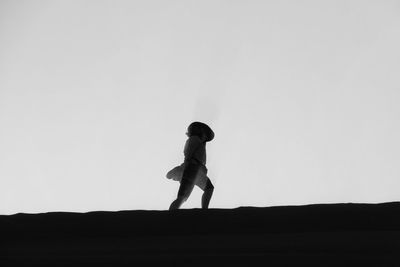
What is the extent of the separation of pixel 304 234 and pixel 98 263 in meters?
0.72

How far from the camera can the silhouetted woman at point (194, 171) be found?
2.92m

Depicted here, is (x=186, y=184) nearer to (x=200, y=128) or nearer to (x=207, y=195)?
(x=207, y=195)

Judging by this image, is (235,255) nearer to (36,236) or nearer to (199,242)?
(199,242)

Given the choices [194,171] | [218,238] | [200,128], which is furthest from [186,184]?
[218,238]

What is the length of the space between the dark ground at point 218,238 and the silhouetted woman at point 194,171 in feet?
3.73

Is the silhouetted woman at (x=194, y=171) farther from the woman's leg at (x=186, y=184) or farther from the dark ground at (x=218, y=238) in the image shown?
the dark ground at (x=218, y=238)

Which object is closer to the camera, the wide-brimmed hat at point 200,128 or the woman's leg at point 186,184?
the woman's leg at point 186,184

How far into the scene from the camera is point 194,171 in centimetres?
298

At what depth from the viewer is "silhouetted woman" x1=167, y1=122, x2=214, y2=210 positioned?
292 centimetres

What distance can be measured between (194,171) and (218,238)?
1.31 metres

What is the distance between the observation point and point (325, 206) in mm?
1685

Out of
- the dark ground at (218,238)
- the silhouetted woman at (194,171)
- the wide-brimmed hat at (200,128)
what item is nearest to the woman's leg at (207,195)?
the silhouetted woman at (194,171)

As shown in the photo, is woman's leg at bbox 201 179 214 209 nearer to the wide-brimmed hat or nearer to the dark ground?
the wide-brimmed hat

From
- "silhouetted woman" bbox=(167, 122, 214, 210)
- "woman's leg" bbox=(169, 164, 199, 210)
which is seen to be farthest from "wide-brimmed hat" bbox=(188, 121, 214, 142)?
"woman's leg" bbox=(169, 164, 199, 210)
